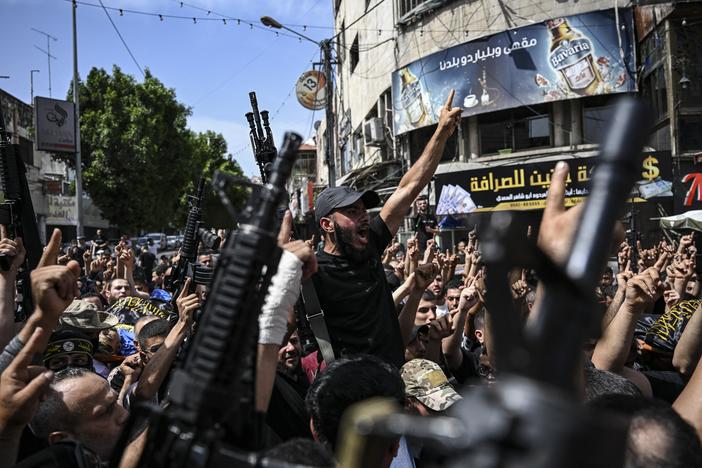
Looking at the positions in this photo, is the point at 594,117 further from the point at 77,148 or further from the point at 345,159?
the point at 77,148

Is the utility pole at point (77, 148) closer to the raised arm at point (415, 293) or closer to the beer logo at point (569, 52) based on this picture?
the beer logo at point (569, 52)

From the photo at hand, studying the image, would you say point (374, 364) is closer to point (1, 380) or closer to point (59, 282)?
point (59, 282)

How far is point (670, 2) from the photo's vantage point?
43.4ft

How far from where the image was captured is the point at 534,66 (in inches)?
615

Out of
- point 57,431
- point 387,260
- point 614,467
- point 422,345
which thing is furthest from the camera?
point 387,260

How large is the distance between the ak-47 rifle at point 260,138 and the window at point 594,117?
43.9 ft

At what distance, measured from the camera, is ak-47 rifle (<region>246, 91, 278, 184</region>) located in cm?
413

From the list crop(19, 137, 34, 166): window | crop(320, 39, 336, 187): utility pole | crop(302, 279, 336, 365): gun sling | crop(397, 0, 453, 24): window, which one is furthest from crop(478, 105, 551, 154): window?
crop(19, 137, 34, 166): window

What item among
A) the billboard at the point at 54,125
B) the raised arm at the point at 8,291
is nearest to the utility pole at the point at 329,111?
the billboard at the point at 54,125

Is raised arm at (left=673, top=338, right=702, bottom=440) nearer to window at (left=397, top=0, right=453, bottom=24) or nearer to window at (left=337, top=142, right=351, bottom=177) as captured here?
window at (left=397, top=0, right=453, bottom=24)

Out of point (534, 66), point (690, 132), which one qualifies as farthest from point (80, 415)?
point (534, 66)

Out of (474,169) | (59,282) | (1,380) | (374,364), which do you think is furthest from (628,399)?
(474,169)

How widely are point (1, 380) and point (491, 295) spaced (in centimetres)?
169

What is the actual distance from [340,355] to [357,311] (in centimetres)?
25
